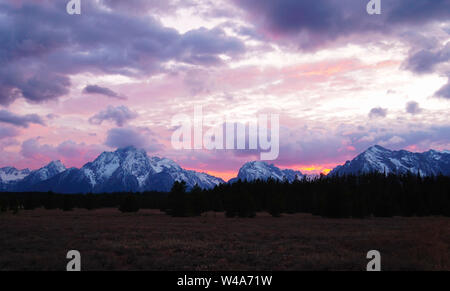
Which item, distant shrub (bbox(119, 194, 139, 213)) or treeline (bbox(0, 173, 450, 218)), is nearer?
treeline (bbox(0, 173, 450, 218))

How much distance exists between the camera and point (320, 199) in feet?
272

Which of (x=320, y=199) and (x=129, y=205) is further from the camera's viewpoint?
(x=129, y=205)

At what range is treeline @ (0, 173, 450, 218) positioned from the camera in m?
75.9

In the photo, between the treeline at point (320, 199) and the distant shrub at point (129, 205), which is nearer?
the treeline at point (320, 199)

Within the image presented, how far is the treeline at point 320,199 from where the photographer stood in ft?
249

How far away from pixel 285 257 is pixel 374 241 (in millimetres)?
12172

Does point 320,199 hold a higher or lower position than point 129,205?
higher
